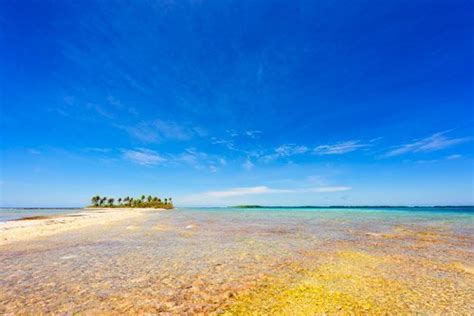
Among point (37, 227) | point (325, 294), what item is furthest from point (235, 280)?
point (37, 227)

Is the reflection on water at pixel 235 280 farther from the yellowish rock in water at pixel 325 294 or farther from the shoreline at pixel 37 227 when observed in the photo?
the shoreline at pixel 37 227

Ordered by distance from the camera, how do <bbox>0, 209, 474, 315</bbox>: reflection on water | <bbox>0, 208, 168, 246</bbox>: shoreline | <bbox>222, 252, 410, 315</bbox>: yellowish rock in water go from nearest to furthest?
<bbox>222, 252, 410, 315</bbox>: yellowish rock in water
<bbox>0, 209, 474, 315</bbox>: reflection on water
<bbox>0, 208, 168, 246</bbox>: shoreline

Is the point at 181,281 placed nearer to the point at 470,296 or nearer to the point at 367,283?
the point at 367,283

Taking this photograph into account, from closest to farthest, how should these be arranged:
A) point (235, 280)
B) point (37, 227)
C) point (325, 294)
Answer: point (325, 294), point (235, 280), point (37, 227)

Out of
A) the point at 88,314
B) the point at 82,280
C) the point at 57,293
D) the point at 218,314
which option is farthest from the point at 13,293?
the point at 218,314

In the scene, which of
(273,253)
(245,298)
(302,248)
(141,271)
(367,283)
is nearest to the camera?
(245,298)

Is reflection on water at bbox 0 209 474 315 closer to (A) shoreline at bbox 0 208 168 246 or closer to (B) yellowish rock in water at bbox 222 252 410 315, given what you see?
(B) yellowish rock in water at bbox 222 252 410 315

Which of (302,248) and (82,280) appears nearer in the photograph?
(82,280)

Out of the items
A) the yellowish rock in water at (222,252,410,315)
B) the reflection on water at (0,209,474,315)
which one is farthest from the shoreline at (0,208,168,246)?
the yellowish rock in water at (222,252,410,315)

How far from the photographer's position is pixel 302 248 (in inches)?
569

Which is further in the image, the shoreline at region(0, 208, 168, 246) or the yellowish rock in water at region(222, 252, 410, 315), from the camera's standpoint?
the shoreline at region(0, 208, 168, 246)

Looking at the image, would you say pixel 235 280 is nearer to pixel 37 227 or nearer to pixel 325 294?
pixel 325 294

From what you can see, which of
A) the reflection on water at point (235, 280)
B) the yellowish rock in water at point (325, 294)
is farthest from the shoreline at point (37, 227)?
the yellowish rock in water at point (325, 294)

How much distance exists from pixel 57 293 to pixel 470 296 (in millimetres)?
12317
